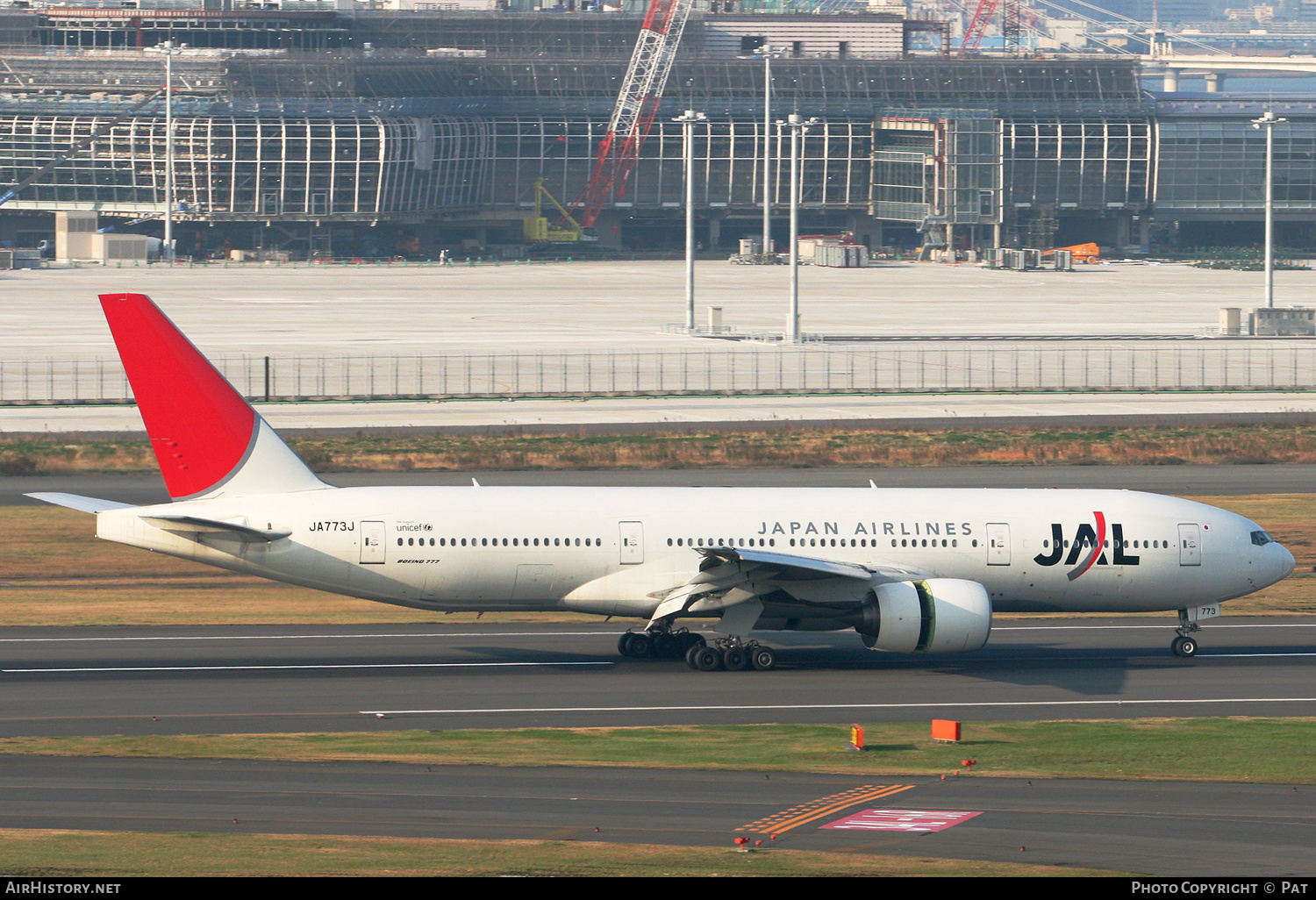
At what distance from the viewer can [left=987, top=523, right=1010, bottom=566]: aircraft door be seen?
41969mm

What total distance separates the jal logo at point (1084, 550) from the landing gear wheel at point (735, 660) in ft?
→ 25.2

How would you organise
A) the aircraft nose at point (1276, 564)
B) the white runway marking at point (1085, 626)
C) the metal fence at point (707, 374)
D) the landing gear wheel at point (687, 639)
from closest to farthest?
1. the landing gear wheel at point (687, 639)
2. the aircraft nose at point (1276, 564)
3. the white runway marking at point (1085, 626)
4. the metal fence at point (707, 374)

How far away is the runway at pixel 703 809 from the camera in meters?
26.0

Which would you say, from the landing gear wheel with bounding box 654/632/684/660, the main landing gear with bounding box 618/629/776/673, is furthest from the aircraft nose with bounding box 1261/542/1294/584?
the landing gear wheel with bounding box 654/632/684/660

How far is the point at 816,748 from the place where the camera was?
3306 cm

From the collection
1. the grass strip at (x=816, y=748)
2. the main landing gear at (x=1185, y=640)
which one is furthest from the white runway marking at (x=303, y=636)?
the main landing gear at (x=1185, y=640)

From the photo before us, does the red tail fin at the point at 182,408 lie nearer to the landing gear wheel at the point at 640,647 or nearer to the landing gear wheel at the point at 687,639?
the landing gear wheel at the point at 640,647

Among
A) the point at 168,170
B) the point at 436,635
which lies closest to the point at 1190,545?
the point at 436,635

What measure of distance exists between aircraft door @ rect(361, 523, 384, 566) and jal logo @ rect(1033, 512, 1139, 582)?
15957 millimetres

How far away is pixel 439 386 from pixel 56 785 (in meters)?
68.2

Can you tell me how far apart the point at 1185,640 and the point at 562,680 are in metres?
15.8

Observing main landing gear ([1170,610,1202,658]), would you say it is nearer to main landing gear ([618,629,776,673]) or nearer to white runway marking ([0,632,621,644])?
main landing gear ([618,629,776,673])
